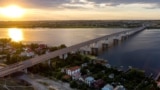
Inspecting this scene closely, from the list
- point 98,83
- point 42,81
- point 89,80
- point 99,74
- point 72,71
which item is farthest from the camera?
point 72,71

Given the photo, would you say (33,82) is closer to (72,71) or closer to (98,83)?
(72,71)

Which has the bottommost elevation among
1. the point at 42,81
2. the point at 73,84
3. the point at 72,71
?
the point at 42,81

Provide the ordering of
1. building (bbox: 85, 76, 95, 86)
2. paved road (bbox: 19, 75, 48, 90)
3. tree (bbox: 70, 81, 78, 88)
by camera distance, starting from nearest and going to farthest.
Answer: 1. paved road (bbox: 19, 75, 48, 90)
2. tree (bbox: 70, 81, 78, 88)
3. building (bbox: 85, 76, 95, 86)

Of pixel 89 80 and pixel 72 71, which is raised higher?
pixel 72 71

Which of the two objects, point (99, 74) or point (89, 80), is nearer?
point (89, 80)

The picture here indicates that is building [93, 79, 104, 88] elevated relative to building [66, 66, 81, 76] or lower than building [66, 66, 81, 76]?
lower

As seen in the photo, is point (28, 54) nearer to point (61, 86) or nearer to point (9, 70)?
point (9, 70)

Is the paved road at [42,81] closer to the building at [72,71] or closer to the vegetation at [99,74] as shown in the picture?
the vegetation at [99,74]

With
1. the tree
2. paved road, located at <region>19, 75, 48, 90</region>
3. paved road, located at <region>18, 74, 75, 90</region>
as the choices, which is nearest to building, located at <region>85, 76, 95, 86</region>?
the tree

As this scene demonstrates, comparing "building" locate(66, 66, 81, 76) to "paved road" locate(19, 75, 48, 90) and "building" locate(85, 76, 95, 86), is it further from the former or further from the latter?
"paved road" locate(19, 75, 48, 90)

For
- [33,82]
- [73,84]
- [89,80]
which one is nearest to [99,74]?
[89,80]

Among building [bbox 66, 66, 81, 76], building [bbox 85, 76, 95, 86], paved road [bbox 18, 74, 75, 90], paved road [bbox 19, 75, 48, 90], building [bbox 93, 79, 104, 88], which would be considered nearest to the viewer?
paved road [bbox 19, 75, 48, 90]
